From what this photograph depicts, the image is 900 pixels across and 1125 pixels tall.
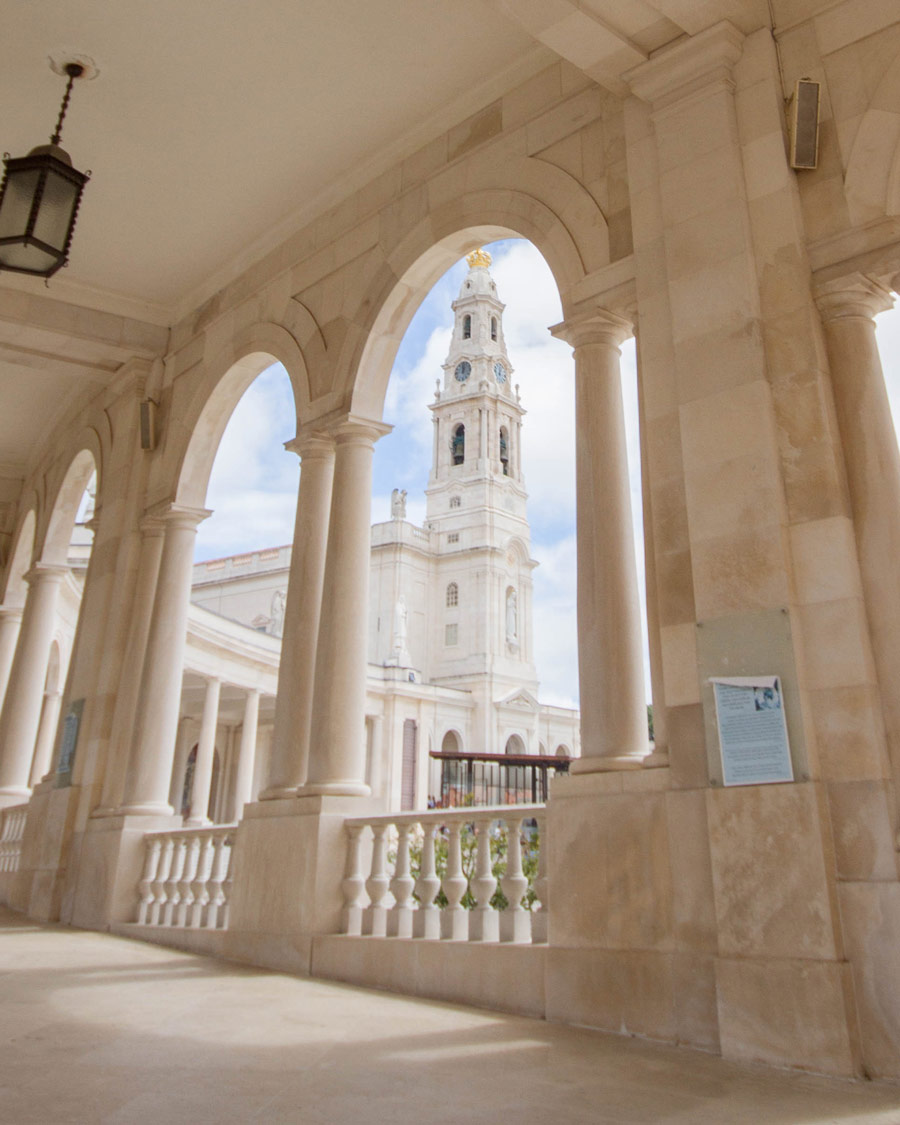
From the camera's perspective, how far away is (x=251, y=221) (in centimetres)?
1367

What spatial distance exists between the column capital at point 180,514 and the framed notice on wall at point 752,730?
10084 mm

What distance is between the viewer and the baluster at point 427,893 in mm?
8844

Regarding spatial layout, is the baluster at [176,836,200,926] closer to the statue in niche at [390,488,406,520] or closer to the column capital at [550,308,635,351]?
the column capital at [550,308,635,351]

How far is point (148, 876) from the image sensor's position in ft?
43.0

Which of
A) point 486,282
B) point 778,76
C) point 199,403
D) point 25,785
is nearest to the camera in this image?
point 778,76

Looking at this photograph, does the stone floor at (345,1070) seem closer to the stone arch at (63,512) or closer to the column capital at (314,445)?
the column capital at (314,445)

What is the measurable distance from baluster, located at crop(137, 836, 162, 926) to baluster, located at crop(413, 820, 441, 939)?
5.45m

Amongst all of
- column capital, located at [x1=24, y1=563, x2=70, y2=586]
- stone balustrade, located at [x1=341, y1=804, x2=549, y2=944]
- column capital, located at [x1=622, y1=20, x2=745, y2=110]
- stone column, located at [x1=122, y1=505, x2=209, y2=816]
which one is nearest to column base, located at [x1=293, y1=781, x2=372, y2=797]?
stone balustrade, located at [x1=341, y1=804, x2=549, y2=944]

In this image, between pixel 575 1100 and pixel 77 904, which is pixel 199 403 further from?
pixel 575 1100

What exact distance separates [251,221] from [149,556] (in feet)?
18.0

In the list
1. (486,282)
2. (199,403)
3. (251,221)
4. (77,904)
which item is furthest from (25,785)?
(486,282)

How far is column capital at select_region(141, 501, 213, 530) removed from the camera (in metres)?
14.8

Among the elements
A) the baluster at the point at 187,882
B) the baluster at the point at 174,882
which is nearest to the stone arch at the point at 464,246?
the baluster at the point at 187,882

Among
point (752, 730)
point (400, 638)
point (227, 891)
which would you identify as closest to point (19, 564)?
point (227, 891)
